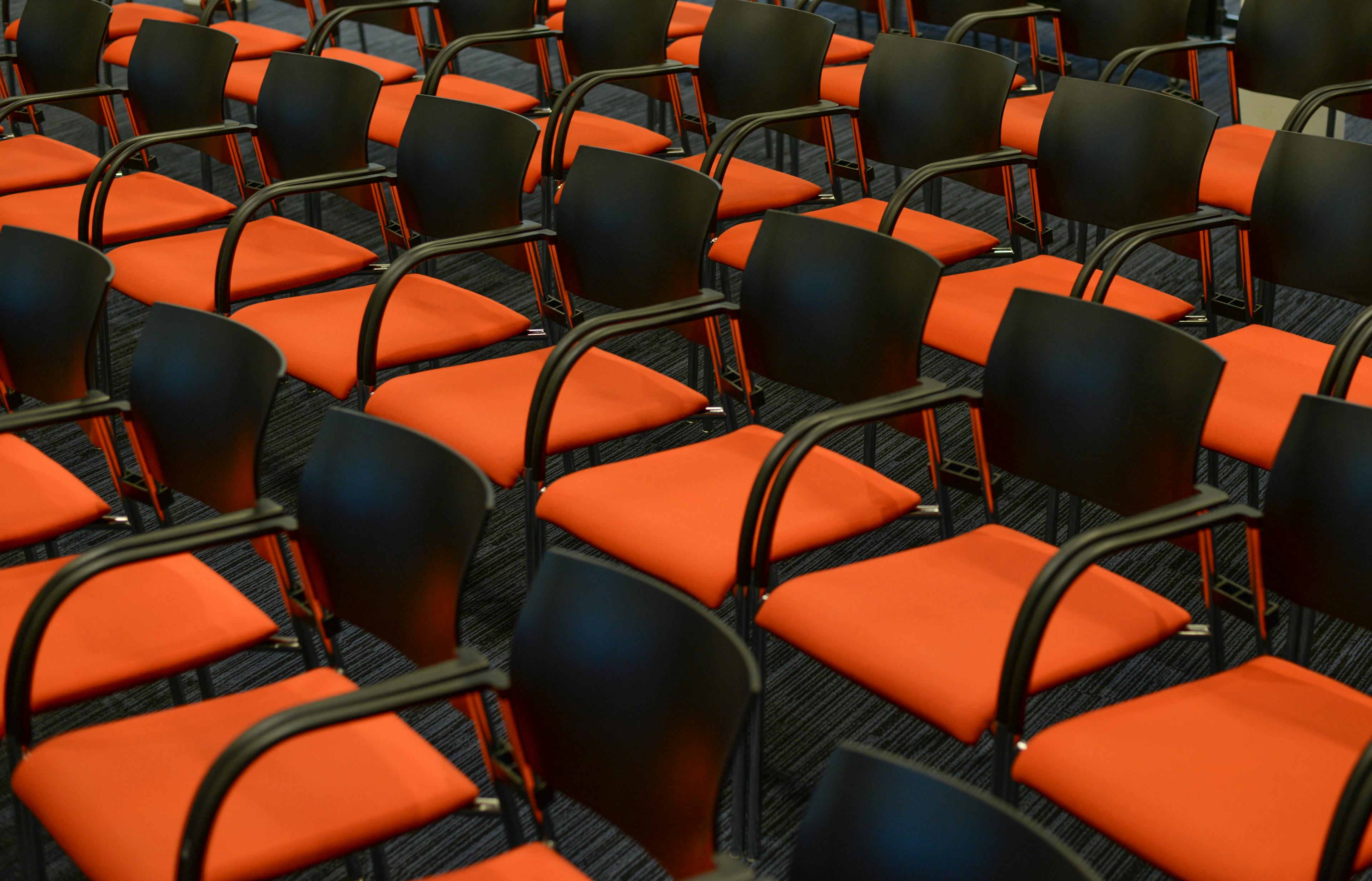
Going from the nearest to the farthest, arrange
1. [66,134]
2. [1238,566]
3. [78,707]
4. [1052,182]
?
[78,707]
[1238,566]
[1052,182]
[66,134]

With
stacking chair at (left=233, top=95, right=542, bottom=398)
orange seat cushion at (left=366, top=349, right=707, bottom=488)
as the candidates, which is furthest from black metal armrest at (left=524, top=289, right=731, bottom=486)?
stacking chair at (left=233, top=95, right=542, bottom=398)

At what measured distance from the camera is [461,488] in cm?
173

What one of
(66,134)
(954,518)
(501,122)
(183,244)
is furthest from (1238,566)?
(66,134)

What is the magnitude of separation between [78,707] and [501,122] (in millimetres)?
1431

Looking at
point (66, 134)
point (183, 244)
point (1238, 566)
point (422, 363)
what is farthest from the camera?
point (66, 134)

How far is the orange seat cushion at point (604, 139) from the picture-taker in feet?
12.3

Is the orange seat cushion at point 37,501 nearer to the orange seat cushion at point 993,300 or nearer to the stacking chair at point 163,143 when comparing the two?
the stacking chair at point 163,143

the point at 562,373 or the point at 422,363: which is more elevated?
the point at 562,373

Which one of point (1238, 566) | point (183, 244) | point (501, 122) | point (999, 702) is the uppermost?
point (501, 122)

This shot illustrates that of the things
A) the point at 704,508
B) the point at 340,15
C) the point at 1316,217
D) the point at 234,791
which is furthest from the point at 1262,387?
the point at 340,15

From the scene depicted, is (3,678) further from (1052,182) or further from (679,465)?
(1052,182)

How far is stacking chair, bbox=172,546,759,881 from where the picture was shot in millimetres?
1434

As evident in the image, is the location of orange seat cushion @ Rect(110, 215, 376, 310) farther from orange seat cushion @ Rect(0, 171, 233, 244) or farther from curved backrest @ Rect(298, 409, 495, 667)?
curved backrest @ Rect(298, 409, 495, 667)

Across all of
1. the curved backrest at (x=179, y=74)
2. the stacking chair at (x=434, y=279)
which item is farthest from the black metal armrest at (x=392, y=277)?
the curved backrest at (x=179, y=74)
